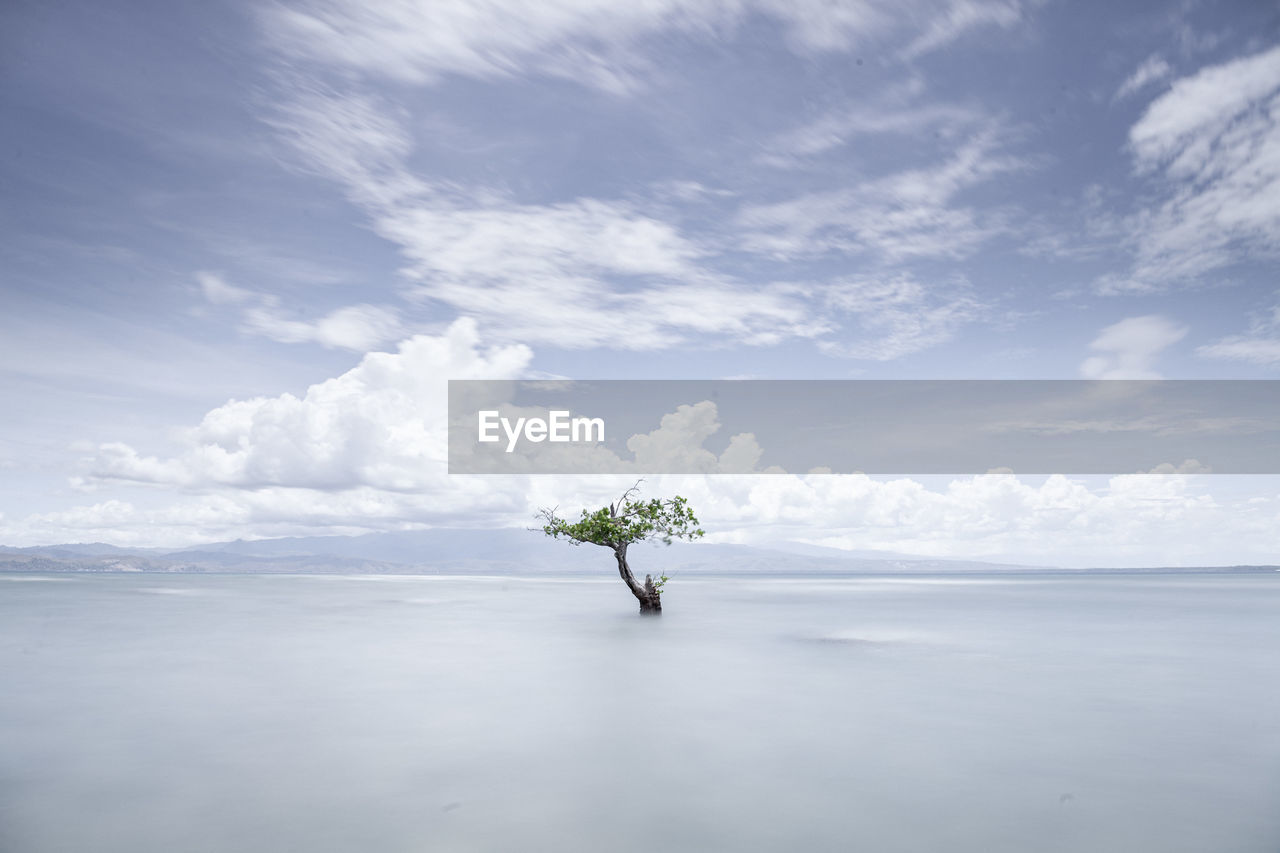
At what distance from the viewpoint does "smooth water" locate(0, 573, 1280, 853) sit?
9477 millimetres

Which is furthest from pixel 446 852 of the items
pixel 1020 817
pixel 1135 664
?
pixel 1135 664

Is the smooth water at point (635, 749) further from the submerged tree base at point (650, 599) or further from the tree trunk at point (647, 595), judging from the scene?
the submerged tree base at point (650, 599)


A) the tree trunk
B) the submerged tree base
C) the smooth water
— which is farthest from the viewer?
the submerged tree base

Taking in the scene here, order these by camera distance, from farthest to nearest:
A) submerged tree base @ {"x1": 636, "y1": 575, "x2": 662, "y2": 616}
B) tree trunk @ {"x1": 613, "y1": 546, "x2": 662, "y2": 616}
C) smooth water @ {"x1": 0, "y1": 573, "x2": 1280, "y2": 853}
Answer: submerged tree base @ {"x1": 636, "y1": 575, "x2": 662, "y2": 616}
tree trunk @ {"x1": 613, "y1": 546, "x2": 662, "y2": 616}
smooth water @ {"x1": 0, "y1": 573, "x2": 1280, "y2": 853}

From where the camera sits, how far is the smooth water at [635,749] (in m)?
9.48

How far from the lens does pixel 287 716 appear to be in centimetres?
1612

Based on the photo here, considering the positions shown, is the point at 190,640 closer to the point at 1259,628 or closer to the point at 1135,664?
the point at 1135,664

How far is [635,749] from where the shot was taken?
13539mm

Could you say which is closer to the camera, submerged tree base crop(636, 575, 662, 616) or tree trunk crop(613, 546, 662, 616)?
tree trunk crop(613, 546, 662, 616)

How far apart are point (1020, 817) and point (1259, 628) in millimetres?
44822

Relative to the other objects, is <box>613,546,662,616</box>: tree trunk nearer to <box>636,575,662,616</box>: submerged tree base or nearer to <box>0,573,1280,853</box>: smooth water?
<box>636,575,662,616</box>: submerged tree base

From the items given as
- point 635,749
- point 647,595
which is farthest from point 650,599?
point 635,749

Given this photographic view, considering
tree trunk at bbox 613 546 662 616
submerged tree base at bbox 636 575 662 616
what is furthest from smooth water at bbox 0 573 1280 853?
submerged tree base at bbox 636 575 662 616

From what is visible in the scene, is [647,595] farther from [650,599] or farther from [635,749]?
[635,749]
